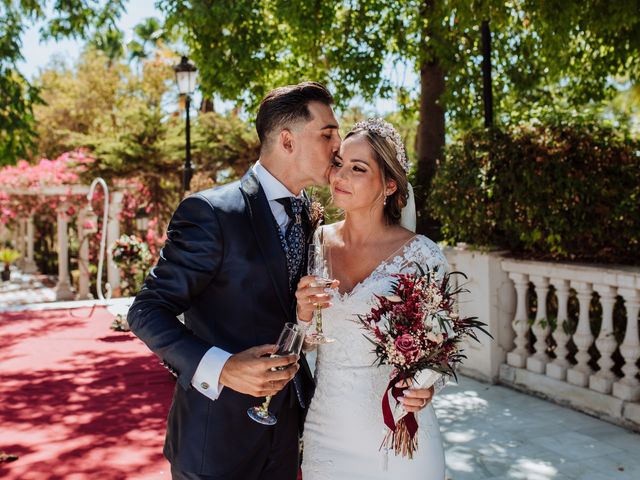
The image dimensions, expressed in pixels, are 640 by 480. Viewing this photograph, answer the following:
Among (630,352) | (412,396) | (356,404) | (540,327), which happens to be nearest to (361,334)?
(356,404)

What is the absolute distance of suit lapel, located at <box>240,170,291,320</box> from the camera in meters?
2.61

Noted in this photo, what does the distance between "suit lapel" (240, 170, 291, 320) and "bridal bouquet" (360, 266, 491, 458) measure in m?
0.41

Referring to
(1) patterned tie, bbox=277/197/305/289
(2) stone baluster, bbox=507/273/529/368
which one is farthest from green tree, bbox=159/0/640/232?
(1) patterned tie, bbox=277/197/305/289

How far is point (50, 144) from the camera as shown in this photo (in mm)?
29516

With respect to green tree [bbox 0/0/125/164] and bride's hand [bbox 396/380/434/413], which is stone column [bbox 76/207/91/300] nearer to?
green tree [bbox 0/0/125/164]

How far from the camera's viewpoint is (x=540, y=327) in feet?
22.1

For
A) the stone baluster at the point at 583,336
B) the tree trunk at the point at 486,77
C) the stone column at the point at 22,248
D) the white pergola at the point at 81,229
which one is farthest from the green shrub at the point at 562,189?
the stone column at the point at 22,248

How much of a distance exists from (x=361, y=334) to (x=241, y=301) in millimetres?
874

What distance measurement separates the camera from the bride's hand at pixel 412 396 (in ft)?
8.80

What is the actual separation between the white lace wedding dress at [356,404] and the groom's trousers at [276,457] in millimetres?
357

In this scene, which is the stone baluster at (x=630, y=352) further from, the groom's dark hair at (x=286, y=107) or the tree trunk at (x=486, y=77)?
the groom's dark hair at (x=286, y=107)

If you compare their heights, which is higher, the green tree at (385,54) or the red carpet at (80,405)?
the green tree at (385,54)

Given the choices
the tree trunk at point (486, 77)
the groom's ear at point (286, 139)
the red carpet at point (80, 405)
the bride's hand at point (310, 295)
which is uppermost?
the tree trunk at point (486, 77)

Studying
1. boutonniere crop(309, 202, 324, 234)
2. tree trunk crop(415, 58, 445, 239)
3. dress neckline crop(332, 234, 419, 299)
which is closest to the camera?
boutonniere crop(309, 202, 324, 234)
